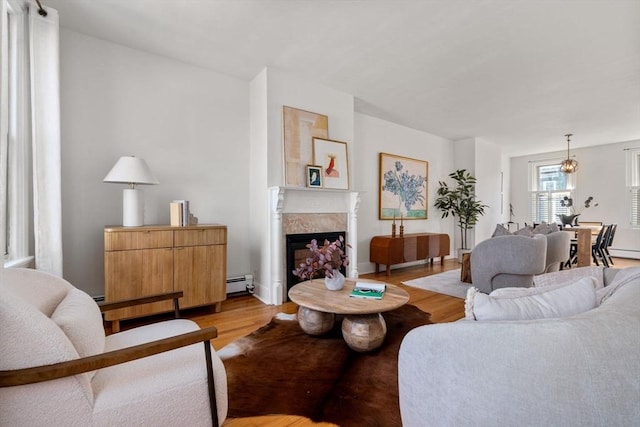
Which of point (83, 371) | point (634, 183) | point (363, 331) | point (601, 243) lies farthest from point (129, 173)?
point (634, 183)

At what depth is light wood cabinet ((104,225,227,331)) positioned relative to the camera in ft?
8.13

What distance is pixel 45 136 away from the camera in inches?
88.4

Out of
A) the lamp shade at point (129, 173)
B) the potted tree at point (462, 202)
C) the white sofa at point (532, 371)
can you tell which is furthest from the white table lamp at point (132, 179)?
the potted tree at point (462, 202)

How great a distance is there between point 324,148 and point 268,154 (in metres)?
0.82

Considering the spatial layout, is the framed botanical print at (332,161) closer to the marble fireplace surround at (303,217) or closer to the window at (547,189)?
the marble fireplace surround at (303,217)

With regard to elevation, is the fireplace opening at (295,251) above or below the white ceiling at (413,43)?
below

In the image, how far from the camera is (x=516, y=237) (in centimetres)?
304

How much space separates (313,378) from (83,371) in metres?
1.26

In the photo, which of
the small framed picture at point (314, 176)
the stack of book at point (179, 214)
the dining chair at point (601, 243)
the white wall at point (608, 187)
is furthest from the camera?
the white wall at point (608, 187)

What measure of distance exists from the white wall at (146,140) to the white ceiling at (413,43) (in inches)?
8.3

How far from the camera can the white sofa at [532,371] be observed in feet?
1.91

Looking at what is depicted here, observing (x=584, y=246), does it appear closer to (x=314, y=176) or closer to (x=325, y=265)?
(x=314, y=176)

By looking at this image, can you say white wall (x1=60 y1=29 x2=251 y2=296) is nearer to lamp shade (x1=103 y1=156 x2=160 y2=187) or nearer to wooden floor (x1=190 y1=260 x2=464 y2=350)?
lamp shade (x1=103 y1=156 x2=160 y2=187)

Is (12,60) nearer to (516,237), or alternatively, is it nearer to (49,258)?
(49,258)
